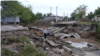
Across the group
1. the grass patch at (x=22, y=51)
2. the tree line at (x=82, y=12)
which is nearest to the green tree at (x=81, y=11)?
the tree line at (x=82, y=12)

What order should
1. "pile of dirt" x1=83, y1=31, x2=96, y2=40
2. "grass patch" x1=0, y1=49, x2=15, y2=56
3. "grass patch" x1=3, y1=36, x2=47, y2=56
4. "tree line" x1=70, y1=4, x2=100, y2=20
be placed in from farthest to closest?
"tree line" x1=70, y1=4, x2=100, y2=20 → "pile of dirt" x1=83, y1=31, x2=96, y2=40 → "grass patch" x1=3, y1=36, x2=47, y2=56 → "grass patch" x1=0, y1=49, x2=15, y2=56

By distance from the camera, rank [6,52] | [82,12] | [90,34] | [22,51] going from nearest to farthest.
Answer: [6,52] → [22,51] → [90,34] → [82,12]

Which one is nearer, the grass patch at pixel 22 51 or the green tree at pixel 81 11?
the grass patch at pixel 22 51

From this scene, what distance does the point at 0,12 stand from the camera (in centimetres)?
2064

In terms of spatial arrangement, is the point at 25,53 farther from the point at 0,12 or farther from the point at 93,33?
the point at 0,12

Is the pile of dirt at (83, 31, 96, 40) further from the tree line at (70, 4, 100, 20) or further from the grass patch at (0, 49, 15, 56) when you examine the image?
the tree line at (70, 4, 100, 20)

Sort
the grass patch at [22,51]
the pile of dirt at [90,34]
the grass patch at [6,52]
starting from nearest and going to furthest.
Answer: the grass patch at [6,52] < the grass patch at [22,51] < the pile of dirt at [90,34]

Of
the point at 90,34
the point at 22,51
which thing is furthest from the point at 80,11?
the point at 22,51

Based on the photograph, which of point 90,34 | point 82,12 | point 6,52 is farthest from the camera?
point 82,12

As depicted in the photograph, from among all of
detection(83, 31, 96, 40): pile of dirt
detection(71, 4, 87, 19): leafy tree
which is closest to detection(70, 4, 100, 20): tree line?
detection(71, 4, 87, 19): leafy tree

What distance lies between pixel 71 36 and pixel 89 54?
26.3 ft

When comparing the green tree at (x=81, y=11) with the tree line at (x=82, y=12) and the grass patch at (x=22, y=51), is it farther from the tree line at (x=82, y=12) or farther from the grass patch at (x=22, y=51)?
the grass patch at (x=22, y=51)

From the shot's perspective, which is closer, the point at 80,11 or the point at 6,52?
the point at 6,52

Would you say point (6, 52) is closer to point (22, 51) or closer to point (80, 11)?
point (22, 51)
